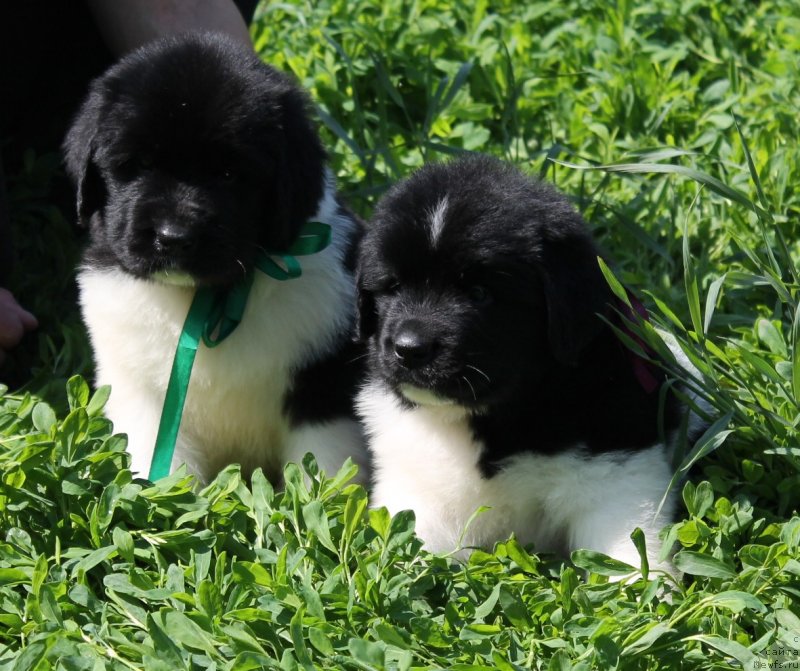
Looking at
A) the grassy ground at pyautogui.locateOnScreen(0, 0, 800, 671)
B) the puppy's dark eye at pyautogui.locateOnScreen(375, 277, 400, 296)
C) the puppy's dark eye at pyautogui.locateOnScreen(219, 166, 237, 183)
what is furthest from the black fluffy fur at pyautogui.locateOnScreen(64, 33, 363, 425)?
the grassy ground at pyautogui.locateOnScreen(0, 0, 800, 671)

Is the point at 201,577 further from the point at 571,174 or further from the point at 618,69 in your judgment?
the point at 618,69

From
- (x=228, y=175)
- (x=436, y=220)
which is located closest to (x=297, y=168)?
(x=228, y=175)

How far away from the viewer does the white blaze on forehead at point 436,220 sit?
354cm

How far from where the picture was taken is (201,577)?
11.1 feet

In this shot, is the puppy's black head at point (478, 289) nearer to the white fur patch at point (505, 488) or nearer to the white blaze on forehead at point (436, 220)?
the white blaze on forehead at point (436, 220)

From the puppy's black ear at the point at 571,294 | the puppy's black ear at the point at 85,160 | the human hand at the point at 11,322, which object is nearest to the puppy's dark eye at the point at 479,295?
the puppy's black ear at the point at 571,294

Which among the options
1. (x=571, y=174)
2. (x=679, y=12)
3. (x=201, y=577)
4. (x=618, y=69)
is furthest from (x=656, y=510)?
(x=679, y=12)

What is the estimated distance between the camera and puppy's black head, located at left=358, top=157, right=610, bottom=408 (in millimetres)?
3545

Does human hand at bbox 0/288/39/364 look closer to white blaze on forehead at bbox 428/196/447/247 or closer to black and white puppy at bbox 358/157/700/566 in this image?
black and white puppy at bbox 358/157/700/566

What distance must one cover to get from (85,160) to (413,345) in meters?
1.20

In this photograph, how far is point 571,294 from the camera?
362 centimetres

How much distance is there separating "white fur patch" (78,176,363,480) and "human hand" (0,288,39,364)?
842 mm

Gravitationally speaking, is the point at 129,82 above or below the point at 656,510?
above

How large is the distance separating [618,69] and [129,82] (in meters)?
3.27
